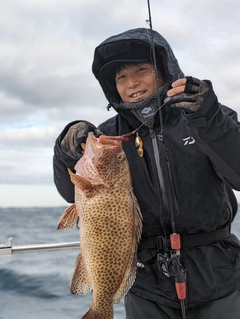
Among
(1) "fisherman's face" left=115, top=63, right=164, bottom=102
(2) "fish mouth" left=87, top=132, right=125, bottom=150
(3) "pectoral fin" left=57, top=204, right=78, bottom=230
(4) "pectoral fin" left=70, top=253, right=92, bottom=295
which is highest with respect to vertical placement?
(1) "fisherman's face" left=115, top=63, right=164, bottom=102

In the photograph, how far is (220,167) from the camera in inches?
105

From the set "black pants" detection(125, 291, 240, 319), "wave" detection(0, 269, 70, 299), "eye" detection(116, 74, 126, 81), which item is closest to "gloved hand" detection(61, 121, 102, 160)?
"eye" detection(116, 74, 126, 81)

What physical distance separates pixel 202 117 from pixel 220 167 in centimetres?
46

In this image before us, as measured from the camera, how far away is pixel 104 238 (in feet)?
8.76

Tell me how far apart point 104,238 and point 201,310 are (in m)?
0.93

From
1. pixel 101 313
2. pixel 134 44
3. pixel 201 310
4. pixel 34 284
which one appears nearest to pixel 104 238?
pixel 101 313

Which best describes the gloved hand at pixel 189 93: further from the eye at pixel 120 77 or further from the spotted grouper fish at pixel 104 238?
the eye at pixel 120 77

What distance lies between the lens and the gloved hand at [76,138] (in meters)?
2.86

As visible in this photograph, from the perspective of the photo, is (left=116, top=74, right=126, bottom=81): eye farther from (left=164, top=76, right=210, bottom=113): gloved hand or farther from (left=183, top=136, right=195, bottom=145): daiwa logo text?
(left=164, top=76, right=210, bottom=113): gloved hand

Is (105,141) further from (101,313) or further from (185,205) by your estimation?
(101,313)

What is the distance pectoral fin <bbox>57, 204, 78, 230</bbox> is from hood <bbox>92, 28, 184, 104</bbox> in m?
1.22

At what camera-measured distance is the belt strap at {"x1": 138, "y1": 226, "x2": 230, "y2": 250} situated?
291 cm

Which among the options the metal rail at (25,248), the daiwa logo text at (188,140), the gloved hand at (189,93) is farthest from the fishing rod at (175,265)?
the metal rail at (25,248)

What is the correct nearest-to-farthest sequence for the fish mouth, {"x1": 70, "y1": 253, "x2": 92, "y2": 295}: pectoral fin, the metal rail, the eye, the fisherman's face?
1. {"x1": 70, "y1": 253, "x2": 92, "y2": 295}: pectoral fin
2. the fish mouth
3. the fisherman's face
4. the eye
5. the metal rail
